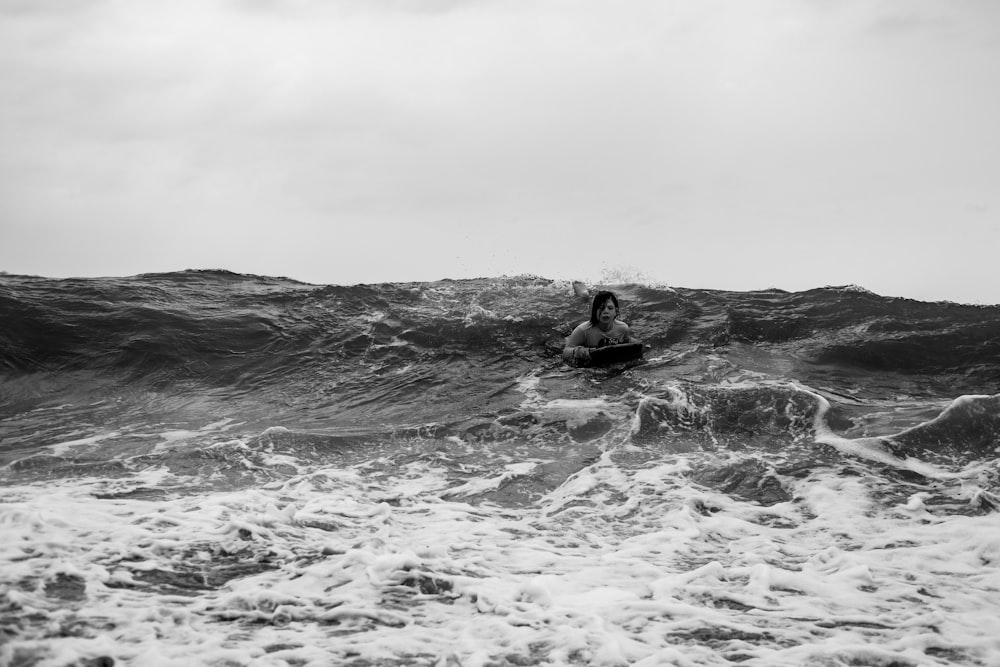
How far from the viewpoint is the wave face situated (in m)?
4.54

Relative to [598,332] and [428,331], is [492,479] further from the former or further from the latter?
[428,331]

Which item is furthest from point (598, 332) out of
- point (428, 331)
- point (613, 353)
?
point (428, 331)

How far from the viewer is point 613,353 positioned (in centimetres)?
1155

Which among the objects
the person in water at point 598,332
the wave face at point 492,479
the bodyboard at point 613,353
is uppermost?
the person in water at point 598,332

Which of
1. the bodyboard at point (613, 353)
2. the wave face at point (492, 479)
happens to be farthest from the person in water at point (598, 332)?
the wave face at point (492, 479)

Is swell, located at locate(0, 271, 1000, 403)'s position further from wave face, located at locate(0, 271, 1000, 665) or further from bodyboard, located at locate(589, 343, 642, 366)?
bodyboard, located at locate(589, 343, 642, 366)

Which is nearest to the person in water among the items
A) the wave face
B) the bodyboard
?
the bodyboard

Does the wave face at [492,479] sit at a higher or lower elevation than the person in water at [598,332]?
lower

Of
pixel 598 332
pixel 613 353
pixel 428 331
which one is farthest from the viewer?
pixel 428 331

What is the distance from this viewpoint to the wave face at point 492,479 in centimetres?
454

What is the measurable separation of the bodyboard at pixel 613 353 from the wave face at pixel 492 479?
0.26m

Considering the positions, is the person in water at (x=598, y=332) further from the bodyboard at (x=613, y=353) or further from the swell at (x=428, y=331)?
the swell at (x=428, y=331)

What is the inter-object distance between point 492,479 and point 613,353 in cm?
419

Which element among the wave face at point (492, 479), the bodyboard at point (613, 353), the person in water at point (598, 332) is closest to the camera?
the wave face at point (492, 479)
